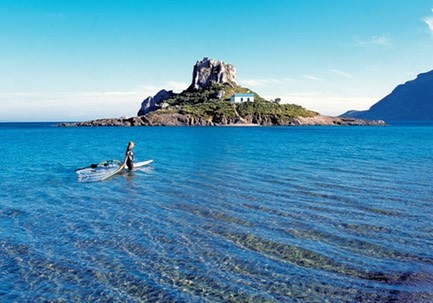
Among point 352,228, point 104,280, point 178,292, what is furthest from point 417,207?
point 104,280

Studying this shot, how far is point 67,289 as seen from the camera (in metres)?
11.8

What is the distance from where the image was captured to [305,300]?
439 inches

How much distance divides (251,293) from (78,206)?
14672 mm

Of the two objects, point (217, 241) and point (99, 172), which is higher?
point (99, 172)

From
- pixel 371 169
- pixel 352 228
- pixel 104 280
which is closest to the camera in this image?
pixel 104 280

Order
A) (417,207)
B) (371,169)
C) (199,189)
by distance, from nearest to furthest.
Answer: (417,207) → (199,189) → (371,169)

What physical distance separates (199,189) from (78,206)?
8776 millimetres

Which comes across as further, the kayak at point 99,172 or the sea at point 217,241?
the kayak at point 99,172

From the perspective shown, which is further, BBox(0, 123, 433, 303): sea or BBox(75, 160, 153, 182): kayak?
BBox(75, 160, 153, 182): kayak

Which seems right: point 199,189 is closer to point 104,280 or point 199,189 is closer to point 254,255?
point 254,255

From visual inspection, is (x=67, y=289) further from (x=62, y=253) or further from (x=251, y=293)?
(x=251, y=293)

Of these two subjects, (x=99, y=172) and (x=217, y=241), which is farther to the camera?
(x=99, y=172)

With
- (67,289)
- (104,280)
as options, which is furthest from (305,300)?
(67,289)

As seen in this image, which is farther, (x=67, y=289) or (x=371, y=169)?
(x=371, y=169)
